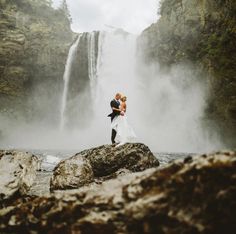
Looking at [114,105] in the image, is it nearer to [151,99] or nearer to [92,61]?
[151,99]

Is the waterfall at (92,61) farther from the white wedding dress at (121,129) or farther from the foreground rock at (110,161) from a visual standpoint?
the foreground rock at (110,161)

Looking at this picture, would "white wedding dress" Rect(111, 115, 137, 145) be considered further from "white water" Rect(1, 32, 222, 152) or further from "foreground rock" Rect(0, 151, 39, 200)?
"white water" Rect(1, 32, 222, 152)

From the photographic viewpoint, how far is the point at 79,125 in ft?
118

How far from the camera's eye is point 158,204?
283cm

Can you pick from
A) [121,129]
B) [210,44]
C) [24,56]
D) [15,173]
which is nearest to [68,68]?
[24,56]

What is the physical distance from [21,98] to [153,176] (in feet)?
115

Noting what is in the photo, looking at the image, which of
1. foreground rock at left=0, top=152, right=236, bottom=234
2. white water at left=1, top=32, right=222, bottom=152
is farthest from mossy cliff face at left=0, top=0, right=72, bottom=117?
foreground rock at left=0, top=152, right=236, bottom=234

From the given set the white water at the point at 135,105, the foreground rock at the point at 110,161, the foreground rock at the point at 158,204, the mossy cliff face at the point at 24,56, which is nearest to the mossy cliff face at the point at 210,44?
the white water at the point at 135,105

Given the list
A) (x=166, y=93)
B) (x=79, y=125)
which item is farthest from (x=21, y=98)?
(x=166, y=93)

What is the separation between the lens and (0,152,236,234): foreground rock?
8.78 ft

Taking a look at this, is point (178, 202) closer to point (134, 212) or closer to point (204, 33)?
point (134, 212)

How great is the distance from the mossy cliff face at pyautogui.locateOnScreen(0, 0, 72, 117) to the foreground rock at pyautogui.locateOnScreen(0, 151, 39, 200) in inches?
1122

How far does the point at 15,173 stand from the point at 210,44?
19.9 m

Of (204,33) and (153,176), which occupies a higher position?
(204,33)
